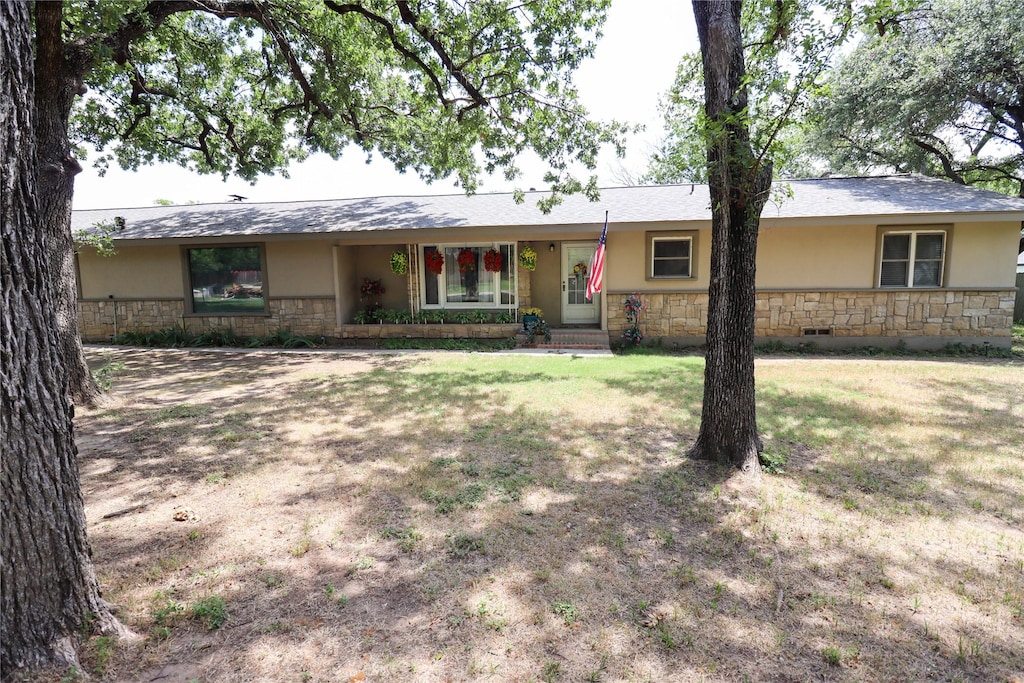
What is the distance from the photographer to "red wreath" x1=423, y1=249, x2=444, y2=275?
12.4m

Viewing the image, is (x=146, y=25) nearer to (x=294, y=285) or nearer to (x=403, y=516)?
(x=294, y=285)

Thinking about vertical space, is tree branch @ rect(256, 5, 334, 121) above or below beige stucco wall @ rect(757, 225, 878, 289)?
above

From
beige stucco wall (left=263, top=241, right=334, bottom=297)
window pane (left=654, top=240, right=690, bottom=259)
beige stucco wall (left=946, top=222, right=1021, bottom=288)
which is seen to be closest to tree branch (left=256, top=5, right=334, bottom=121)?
beige stucco wall (left=263, top=241, right=334, bottom=297)

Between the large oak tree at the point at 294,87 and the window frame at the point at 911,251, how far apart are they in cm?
584

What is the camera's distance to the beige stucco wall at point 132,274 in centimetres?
1248

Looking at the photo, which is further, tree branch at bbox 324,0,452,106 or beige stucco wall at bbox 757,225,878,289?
beige stucco wall at bbox 757,225,878,289

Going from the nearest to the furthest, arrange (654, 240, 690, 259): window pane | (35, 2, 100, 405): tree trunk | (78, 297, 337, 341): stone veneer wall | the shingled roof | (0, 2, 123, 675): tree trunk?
(0, 2, 123, 675): tree trunk < (35, 2, 100, 405): tree trunk < the shingled roof < (654, 240, 690, 259): window pane < (78, 297, 337, 341): stone veneer wall

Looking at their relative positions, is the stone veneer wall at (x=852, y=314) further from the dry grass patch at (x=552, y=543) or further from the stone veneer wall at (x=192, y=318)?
the stone veneer wall at (x=192, y=318)

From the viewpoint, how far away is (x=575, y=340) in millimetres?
11055

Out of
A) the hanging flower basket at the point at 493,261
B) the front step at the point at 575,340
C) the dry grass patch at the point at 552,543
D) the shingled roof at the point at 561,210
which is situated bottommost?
the dry grass patch at the point at 552,543

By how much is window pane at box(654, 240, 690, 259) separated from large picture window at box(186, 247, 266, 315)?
355 inches

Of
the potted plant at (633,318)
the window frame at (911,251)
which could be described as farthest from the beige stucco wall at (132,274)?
the window frame at (911,251)

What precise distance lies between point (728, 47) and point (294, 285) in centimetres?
1057

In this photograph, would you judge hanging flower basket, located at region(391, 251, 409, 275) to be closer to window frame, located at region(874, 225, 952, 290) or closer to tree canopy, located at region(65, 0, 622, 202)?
tree canopy, located at region(65, 0, 622, 202)
